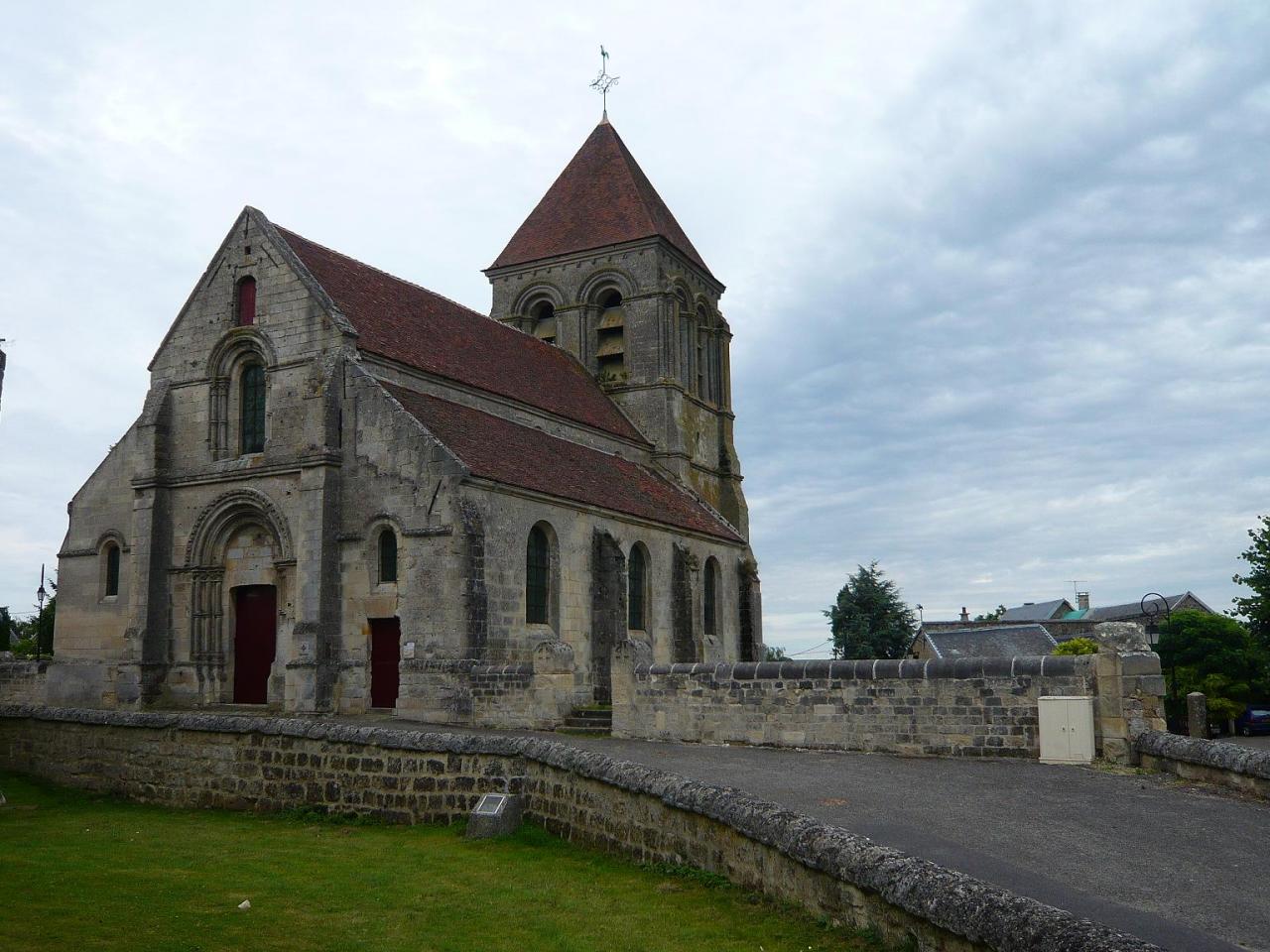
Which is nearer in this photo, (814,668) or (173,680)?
(814,668)

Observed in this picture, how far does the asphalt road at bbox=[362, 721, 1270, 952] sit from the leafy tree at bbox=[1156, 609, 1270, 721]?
3094 cm

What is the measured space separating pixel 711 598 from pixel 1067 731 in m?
18.2

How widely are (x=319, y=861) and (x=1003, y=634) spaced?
36060mm

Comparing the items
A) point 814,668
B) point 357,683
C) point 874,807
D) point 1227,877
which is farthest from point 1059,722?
point 357,683

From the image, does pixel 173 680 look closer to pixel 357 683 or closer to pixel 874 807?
pixel 357 683

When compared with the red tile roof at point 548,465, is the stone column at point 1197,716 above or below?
below

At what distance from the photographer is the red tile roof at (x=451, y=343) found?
2383cm

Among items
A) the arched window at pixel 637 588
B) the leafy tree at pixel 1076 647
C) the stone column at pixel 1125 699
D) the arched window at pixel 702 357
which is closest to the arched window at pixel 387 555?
the arched window at pixel 637 588

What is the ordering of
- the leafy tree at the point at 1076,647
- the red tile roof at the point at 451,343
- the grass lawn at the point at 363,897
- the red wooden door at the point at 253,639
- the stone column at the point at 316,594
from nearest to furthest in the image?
the grass lawn at the point at 363,897 < the stone column at the point at 316,594 < the red wooden door at the point at 253,639 < the red tile roof at the point at 451,343 < the leafy tree at the point at 1076,647

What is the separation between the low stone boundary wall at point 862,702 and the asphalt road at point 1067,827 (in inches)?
16.8

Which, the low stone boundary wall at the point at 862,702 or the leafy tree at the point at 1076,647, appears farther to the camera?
the leafy tree at the point at 1076,647

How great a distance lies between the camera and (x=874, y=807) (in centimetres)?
985

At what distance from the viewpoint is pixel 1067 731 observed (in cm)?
1302

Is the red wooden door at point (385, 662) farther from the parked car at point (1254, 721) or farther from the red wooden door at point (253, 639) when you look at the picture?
the parked car at point (1254, 721)
